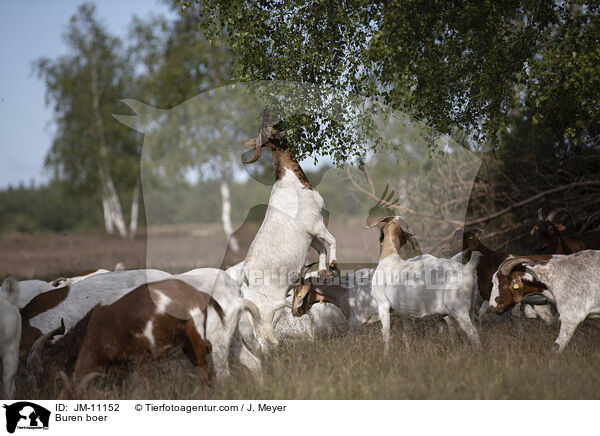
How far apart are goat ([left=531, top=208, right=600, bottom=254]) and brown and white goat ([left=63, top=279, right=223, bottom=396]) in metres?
6.49

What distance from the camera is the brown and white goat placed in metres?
4.98

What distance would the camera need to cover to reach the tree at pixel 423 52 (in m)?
7.61

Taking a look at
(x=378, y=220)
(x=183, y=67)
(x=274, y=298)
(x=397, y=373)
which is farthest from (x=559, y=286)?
(x=183, y=67)

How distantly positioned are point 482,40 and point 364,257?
24.0 ft

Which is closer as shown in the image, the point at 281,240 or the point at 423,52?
the point at 281,240

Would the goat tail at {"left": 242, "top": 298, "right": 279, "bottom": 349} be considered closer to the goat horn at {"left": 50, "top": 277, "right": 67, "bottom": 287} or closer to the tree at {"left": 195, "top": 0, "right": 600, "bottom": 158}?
the tree at {"left": 195, "top": 0, "right": 600, "bottom": 158}

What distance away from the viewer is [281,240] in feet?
23.6

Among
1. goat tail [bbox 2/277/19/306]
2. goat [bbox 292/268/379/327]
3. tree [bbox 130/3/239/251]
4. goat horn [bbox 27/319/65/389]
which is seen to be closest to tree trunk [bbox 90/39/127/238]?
tree [bbox 130/3/239/251]

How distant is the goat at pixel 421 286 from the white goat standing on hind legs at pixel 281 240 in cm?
79

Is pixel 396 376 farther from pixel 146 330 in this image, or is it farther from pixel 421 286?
pixel 146 330

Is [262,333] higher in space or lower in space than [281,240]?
lower

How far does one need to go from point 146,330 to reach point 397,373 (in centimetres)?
277

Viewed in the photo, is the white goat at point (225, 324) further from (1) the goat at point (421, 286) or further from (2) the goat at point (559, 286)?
(2) the goat at point (559, 286)

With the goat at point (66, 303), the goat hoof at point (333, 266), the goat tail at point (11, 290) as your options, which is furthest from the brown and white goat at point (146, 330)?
the goat hoof at point (333, 266)
